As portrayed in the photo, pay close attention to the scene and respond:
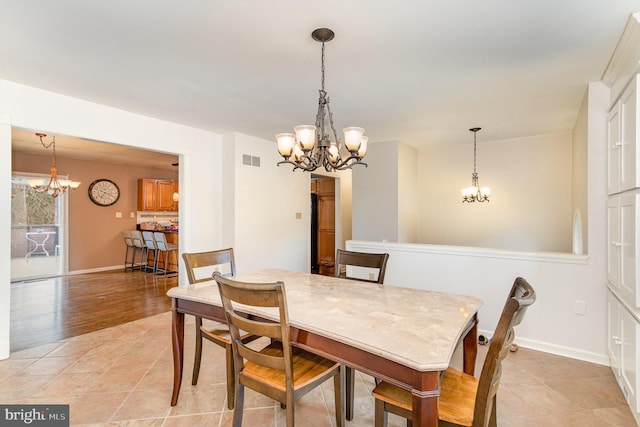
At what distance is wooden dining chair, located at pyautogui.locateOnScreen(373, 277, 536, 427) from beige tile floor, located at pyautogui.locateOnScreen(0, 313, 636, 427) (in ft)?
2.20

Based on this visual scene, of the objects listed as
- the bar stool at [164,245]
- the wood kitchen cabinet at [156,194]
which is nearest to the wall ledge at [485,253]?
the bar stool at [164,245]

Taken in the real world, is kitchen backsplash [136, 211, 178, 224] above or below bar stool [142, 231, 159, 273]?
above

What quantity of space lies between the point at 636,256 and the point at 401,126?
283 centimetres

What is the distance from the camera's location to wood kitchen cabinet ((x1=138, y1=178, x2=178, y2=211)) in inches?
296

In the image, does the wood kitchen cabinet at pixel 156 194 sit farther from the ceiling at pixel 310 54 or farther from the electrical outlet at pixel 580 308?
the electrical outlet at pixel 580 308

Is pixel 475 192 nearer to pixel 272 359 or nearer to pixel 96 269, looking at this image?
pixel 272 359

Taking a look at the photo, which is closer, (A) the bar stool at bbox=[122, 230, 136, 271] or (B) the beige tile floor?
(B) the beige tile floor

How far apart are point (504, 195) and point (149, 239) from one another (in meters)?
6.65

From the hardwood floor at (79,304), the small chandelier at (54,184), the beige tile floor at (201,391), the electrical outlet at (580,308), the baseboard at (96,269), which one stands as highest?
the small chandelier at (54,184)

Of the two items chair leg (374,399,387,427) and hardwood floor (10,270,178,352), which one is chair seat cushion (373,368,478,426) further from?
hardwood floor (10,270,178,352)

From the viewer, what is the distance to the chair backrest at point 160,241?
6164mm

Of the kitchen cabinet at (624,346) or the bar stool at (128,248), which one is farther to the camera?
the bar stool at (128,248)

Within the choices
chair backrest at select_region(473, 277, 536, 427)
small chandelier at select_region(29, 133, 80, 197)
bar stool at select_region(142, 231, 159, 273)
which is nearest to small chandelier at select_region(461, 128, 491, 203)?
chair backrest at select_region(473, 277, 536, 427)

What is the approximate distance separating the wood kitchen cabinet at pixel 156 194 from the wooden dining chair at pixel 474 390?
7.58m
